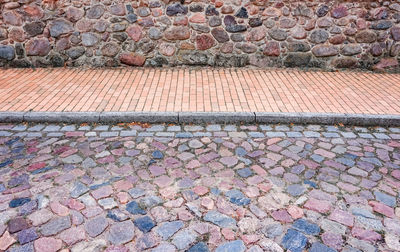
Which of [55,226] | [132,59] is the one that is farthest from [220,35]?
[55,226]

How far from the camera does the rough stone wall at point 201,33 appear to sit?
674 centimetres

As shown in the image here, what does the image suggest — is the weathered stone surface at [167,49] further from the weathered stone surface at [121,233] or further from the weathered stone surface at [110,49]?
the weathered stone surface at [121,233]

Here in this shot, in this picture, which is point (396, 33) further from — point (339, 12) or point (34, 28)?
point (34, 28)

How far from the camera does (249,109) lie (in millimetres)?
5258

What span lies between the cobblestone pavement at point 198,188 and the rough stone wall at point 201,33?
2568 mm

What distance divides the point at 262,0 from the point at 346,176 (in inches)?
166

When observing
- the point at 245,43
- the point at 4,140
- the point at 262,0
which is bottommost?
the point at 4,140

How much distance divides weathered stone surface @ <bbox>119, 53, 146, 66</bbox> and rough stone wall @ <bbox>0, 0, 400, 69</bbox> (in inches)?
0.8

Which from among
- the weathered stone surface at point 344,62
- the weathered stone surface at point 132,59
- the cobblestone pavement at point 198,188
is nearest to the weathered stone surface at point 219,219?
the cobblestone pavement at point 198,188

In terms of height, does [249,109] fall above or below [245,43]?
below

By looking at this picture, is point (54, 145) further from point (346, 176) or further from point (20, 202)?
point (346, 176)

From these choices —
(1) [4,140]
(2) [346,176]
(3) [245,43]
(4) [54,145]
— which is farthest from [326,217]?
(3) [245,43]

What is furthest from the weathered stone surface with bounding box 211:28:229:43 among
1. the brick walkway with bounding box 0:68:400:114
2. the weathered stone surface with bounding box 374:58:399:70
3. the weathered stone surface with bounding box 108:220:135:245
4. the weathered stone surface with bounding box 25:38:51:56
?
the weathered stone surface with bounding box 108:220:135:245

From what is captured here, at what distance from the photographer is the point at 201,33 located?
6.91m
